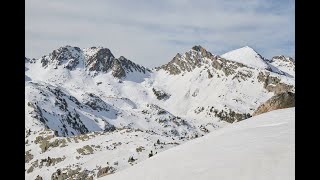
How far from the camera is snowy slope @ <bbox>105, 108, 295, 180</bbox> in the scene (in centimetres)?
902

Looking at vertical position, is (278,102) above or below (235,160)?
above

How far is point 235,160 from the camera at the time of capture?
1005cm

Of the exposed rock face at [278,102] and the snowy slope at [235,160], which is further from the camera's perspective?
the exposed rock face at [278,102]

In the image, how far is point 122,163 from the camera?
184 metres

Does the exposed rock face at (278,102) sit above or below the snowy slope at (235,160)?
above

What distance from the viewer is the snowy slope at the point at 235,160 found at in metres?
9.02

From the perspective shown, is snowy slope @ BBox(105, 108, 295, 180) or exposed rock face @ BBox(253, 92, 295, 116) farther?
exposed rock face @ BBox(253, 92, 295, 116)

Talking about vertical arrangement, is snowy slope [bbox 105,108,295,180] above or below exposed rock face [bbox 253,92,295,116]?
below
